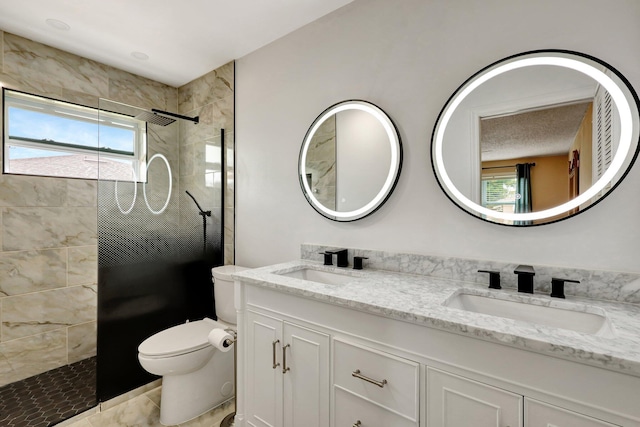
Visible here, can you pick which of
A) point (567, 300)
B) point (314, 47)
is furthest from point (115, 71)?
point (567, 300)

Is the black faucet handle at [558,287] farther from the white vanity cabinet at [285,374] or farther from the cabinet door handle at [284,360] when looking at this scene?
the cabinet door handle at [284,360]

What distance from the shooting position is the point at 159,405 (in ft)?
6.65

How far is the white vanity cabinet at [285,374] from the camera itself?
1257 millimetres

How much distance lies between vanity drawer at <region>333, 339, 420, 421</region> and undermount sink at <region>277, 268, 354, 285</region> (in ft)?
1.64

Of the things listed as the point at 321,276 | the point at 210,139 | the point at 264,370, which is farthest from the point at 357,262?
the point at 210,139

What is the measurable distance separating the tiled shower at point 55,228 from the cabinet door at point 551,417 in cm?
216

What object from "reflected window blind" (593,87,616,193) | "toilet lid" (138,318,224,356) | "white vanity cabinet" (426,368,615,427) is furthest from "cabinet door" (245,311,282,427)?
"reflected window blind" (593,87,616,193)

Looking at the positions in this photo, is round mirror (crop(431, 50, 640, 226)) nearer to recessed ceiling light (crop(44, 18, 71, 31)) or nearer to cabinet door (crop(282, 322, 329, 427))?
cabinet door (crop(282, 322, 329, 427))

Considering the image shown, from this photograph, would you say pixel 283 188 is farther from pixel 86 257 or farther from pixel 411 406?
pixel 86 257

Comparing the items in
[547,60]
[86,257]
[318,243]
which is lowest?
[86,257]

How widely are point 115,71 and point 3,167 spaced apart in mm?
1138

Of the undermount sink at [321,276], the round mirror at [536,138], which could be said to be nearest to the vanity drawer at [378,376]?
the undermount sink at [321,276]

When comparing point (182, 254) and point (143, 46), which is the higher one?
point (143, 46)

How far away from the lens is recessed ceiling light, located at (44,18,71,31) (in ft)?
6.50
